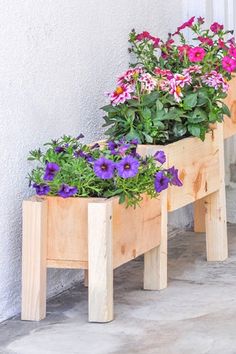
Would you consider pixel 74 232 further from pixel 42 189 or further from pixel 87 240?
pixel 42 189

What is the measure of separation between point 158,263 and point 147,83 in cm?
64

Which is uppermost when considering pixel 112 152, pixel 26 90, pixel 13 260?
pixel 26 90

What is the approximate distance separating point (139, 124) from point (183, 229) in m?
1.34

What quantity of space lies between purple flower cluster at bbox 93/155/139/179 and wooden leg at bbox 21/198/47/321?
196mm

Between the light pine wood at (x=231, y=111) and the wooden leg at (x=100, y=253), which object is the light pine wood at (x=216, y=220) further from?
the wooden leg at (x=100, y=253)

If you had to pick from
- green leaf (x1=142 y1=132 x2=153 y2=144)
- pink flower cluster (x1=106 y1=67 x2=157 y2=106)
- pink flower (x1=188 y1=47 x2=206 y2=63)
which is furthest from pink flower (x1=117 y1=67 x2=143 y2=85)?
pink flower (x1=188 y1=47 x2=206 y2=63)

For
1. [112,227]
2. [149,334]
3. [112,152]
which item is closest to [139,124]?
[112,152]

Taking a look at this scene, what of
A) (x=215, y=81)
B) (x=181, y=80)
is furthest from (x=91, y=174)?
(x=215, y=81)

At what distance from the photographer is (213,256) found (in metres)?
4.14

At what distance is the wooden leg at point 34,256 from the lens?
124 inches

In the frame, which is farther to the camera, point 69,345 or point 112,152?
point 112,152

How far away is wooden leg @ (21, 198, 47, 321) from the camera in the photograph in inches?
124

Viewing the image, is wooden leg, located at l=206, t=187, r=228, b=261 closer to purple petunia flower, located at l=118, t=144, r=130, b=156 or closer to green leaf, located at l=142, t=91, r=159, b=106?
green leaf, located at l=142, t=91, r=159, b=106

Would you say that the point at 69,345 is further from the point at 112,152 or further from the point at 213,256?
the point at 213,256
